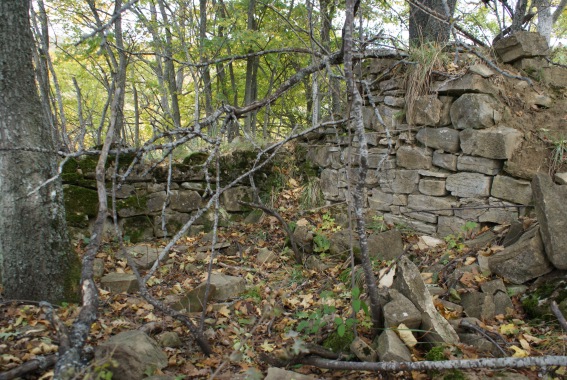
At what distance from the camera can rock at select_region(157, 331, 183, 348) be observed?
2.92m

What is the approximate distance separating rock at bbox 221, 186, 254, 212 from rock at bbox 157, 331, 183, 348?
3075 millimetres

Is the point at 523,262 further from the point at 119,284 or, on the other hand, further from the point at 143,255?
the point at 143,255

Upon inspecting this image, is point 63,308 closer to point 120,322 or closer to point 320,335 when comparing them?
point 120,322

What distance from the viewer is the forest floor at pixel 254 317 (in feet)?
8.49

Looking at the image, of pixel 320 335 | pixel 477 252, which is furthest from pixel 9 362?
pixel 477 252

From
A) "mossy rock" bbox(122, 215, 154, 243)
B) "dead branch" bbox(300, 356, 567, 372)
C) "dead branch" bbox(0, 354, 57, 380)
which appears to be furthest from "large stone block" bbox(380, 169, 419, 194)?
"dead branch" bbox(0, 354, 57, 380)

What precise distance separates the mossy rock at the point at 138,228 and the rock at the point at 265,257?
165 centimetres

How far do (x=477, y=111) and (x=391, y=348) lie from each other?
295 cm

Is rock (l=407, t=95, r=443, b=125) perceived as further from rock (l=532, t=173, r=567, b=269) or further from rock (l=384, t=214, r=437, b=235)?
rock (l=532, t=173, r=567, b=269)

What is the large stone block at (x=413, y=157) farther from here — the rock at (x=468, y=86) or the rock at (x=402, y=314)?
the rock at (x=402, y=314)

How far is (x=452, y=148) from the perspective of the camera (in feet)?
14.7

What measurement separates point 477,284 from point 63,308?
11.7ft

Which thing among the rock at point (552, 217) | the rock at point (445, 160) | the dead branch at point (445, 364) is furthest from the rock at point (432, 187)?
the dead branch at point (445, 364)

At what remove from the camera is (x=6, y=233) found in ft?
10.7
